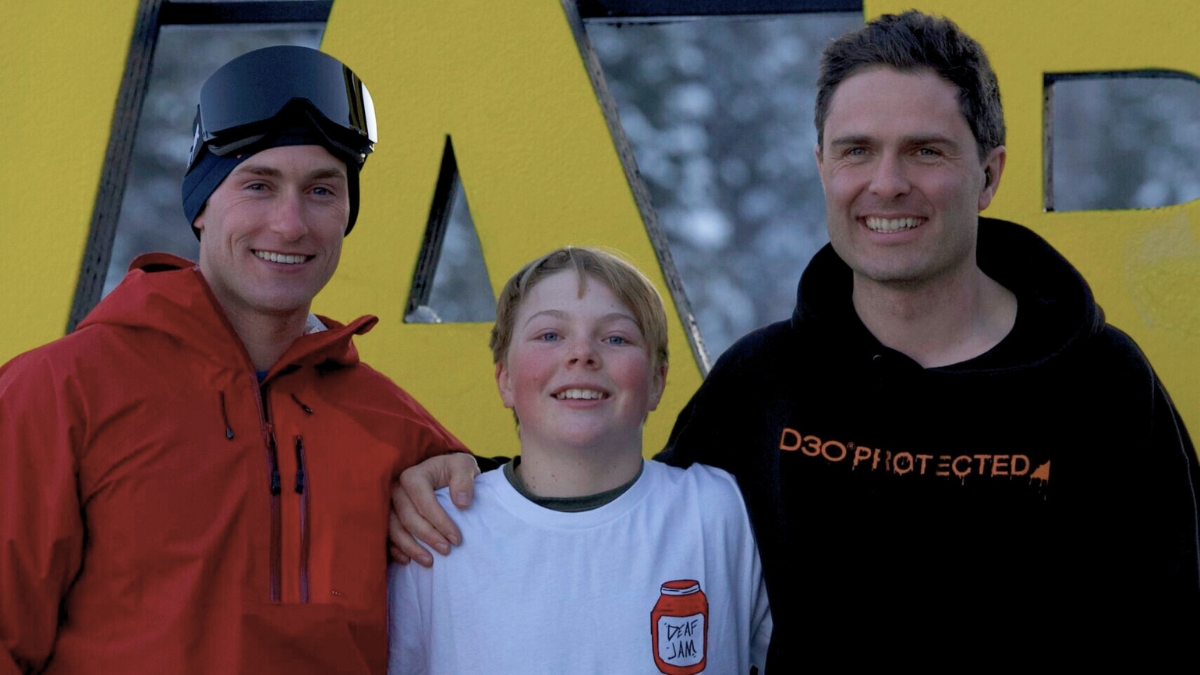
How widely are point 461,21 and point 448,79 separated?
0.56ft

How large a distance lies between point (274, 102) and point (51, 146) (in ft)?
5.77

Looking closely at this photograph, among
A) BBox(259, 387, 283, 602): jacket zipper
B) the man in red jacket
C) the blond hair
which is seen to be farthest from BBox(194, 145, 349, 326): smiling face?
the blond hair

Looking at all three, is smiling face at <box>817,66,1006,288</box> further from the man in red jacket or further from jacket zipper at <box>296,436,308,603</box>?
jacket zipper at <box>296,436,308,603</box>

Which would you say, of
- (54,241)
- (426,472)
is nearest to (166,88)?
(54,241)

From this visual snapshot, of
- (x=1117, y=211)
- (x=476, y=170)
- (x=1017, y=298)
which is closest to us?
(x=1017, y=298)

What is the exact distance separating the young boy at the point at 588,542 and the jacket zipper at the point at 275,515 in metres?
0.27

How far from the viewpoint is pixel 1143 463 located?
2041 mm

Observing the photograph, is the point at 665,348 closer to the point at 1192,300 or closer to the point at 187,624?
the point at 187,624

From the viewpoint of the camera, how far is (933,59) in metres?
2.11

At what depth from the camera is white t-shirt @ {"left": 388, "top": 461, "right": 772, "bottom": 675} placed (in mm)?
2018

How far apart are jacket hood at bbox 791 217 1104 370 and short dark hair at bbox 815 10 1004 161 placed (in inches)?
8.4

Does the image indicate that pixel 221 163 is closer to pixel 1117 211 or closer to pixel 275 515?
pixel 275 515

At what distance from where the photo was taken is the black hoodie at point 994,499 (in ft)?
6.67

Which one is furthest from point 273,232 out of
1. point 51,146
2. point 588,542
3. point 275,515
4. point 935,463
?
point 51,146
